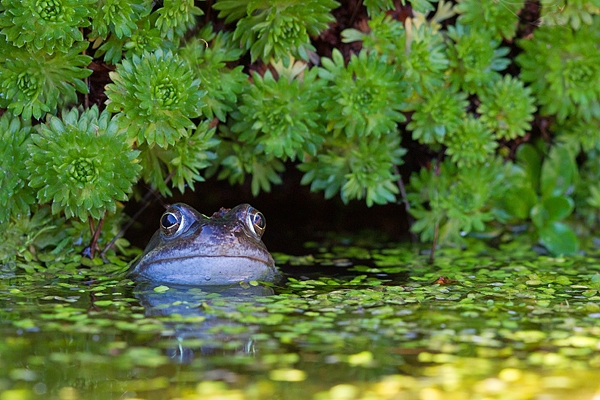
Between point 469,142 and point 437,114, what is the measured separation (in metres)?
0.31

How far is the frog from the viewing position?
392cm

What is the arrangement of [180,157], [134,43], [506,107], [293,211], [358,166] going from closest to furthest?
[134,43], [180,157], [358,166], [506,107], [293,211]

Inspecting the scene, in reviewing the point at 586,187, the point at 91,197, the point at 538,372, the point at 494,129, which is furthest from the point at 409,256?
the point at 538,372

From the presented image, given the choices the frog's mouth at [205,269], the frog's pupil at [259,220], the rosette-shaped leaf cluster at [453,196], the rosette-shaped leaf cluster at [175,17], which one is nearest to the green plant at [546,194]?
the rosette-shaped leaf cluster at [453,196]

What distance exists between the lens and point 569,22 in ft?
16.3

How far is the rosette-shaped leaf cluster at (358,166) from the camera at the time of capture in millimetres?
4586

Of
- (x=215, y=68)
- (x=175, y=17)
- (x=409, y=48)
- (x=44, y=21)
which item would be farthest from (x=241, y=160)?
(x=44, y=21)

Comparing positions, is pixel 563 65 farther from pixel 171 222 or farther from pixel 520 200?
pixel 171 222

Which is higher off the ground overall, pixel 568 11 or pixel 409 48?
pixel 568 11

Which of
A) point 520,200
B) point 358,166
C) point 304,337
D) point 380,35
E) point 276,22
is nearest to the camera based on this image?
point 304,337

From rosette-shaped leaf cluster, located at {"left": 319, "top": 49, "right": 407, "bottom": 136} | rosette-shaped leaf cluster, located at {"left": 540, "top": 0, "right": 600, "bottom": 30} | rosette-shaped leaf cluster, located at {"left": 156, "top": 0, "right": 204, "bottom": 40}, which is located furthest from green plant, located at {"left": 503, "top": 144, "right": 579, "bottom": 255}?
rosette-shaped leaf cluster, located at {"left": 156, "top": 0, "right": 204, "bottom": 40}

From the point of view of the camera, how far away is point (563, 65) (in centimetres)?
495

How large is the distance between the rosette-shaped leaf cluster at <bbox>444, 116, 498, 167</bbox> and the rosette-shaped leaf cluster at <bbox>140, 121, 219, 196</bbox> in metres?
1.53

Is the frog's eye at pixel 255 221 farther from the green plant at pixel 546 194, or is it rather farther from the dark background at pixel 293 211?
the green plant at pixel 546 194
